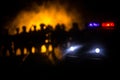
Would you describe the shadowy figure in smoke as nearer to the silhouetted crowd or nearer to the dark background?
the silhouetted crowd

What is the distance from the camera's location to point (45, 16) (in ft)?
36.7

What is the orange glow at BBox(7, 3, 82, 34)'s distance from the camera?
1045cm

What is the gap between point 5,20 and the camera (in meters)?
10.1

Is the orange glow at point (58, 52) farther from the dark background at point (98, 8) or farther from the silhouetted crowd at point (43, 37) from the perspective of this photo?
the dark background at point (98, 8)

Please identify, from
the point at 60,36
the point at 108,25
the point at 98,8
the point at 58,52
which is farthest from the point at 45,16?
the point at 108,25

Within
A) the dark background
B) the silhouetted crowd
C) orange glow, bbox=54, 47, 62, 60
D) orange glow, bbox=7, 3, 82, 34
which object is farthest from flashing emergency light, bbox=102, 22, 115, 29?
orange glow, bbox=54, 47, 62, 60

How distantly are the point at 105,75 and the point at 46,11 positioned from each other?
4.99 m

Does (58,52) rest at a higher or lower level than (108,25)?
lower

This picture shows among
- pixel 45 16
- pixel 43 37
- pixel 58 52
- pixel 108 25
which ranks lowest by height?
pixel 58 52

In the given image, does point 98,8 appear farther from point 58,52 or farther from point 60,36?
point 58,52

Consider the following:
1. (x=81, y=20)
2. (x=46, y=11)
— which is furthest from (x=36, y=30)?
(x=81, y=20)

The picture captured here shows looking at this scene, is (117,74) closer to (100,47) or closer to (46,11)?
(100,47)

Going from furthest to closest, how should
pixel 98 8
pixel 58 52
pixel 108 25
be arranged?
pixel 98 8, pixel 58 52, pixel 108 25

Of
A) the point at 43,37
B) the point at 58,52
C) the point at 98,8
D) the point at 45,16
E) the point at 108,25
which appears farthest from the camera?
the point at 98,8
